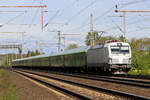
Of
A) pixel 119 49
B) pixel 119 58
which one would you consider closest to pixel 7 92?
pixel 119 58

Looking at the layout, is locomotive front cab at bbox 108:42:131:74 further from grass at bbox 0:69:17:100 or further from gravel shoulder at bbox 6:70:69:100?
grass at bbox 0:69:17:100

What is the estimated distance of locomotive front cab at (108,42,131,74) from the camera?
83.2ft

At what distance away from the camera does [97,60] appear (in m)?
27.7

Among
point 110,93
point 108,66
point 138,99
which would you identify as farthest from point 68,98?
point 108,66

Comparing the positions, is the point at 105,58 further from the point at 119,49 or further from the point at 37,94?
the point at 37,94

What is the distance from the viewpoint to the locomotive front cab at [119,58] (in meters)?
25.3

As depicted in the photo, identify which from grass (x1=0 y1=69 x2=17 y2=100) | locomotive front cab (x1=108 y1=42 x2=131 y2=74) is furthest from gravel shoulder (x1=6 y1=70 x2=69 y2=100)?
locomotive front cab (x1=108 y1=42 x2=131 y2=74)

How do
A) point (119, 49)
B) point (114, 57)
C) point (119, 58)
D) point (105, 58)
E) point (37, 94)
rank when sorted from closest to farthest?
point (37, 94), point (114, 57), point (119, 58), point (105, 58), point (119, 49)

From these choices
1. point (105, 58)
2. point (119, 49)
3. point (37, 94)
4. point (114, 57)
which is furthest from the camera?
point (119, 49)

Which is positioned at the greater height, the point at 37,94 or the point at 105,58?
the point at 105,58

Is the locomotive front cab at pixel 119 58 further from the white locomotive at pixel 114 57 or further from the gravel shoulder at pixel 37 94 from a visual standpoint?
the gravel shoulder at pixel 37 94

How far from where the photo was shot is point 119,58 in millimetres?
25750

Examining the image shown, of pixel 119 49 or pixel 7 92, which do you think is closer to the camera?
pixel 7 92

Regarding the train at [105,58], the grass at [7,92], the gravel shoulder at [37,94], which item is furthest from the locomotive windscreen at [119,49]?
the grass at [7,92]
